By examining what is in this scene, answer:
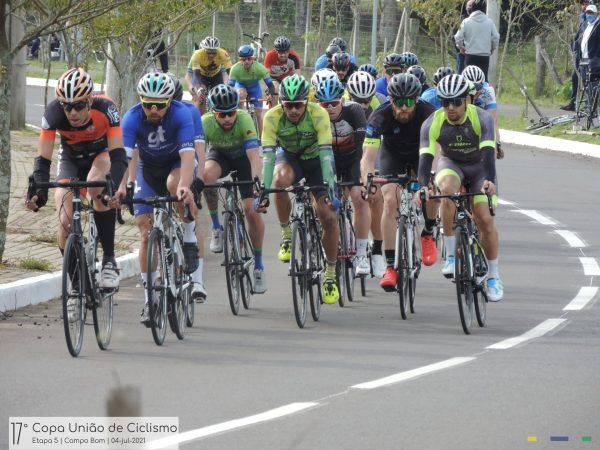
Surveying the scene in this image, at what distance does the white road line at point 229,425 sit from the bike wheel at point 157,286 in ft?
7.32

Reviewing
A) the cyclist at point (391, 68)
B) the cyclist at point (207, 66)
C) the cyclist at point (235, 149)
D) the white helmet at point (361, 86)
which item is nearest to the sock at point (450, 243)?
the cyclist at point (235, 149)

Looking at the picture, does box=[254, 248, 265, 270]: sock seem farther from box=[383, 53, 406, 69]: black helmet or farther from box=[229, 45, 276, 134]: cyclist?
box=[229, 45, 276, 134]: cyclist

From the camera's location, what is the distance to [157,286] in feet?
35.9

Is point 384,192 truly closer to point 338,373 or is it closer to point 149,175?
point 149,175

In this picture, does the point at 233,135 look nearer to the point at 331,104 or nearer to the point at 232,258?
the point at 331,104

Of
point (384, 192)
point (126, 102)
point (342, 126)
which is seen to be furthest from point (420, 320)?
point (126, 102)

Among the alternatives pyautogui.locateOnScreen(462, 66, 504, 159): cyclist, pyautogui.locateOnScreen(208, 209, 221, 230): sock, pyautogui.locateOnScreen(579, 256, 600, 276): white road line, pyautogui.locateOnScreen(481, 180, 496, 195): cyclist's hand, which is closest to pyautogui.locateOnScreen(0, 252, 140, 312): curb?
pyautogui.locateOnScreen(208, 209, 221, 230): sock

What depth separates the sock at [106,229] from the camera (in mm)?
11562

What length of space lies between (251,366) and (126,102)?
10155mm

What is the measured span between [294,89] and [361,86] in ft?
7.39

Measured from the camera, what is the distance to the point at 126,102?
19875 mm

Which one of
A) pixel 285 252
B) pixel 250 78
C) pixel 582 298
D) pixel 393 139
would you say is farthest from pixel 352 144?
pixel 250 78

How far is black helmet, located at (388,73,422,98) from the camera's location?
43.9 ft

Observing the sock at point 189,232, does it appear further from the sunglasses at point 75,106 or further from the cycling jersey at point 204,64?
the cycling jersey at point 204,64
